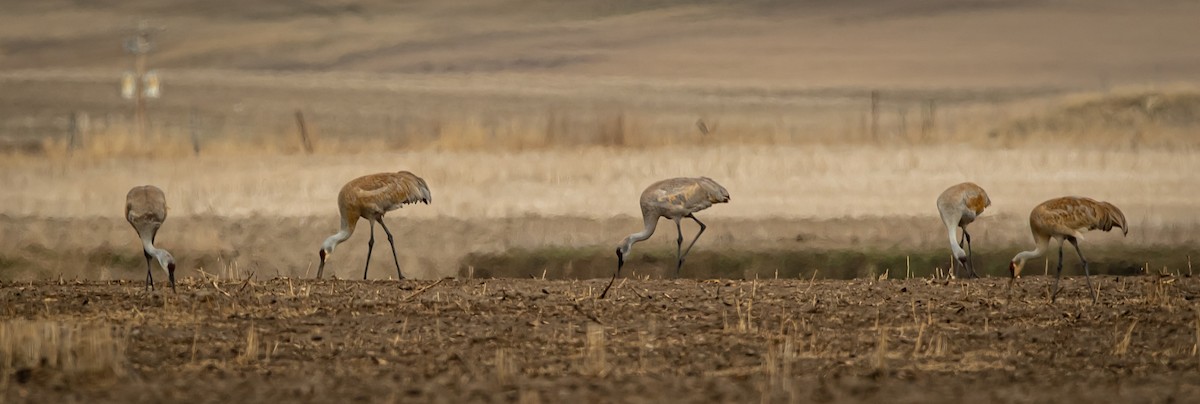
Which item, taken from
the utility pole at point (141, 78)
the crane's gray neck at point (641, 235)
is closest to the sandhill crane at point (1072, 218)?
the crane's gray neck at point (641, 235)

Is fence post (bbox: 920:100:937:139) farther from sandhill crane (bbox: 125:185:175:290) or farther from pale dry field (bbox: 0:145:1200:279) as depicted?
sandhill crane (bbox: 125:185:175:290)

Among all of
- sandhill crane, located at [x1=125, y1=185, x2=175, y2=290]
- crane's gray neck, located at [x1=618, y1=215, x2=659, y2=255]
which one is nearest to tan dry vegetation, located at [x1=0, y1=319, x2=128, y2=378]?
sandhill crane, located at [x1=125, y1=185, x2=175, y2=290]

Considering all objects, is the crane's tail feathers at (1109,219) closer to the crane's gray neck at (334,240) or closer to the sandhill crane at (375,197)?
the sandhill crane at (375,197)

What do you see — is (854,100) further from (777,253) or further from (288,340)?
(288,340)

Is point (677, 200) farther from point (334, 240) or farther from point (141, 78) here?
point (141, 78)

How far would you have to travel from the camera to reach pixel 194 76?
231 ft

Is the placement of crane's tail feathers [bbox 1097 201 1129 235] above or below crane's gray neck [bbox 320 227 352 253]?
above

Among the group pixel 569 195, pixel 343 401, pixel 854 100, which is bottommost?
pixel 343 401

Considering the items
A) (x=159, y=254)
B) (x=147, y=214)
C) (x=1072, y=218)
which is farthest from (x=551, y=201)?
(x=1072, y=218)

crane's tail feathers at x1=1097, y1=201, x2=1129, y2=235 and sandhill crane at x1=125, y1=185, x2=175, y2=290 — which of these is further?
sandhill crane at x1=125, y1=185, x2=175, y2=290

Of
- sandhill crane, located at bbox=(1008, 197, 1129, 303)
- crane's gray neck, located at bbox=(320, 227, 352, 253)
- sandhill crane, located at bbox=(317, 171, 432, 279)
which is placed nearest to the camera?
sandhill crane, located at bbox=(1008, 197, 1129, 303)

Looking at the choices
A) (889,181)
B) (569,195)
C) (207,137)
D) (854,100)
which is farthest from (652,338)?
(854,100)

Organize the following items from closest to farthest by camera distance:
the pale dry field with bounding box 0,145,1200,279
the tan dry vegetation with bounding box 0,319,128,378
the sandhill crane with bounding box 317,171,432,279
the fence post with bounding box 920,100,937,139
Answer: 1. the tan dry vegetation with bounding box 0,319,128,378
2. the sandhill crane with bounding box 317,171,432,279
3. the pale dry field with bounding box 0,145,1200,279
4. the fence post with bounding box 920,100,937,139

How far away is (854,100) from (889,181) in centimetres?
4579
